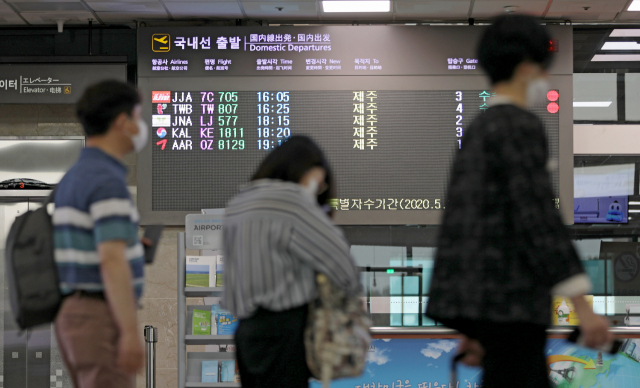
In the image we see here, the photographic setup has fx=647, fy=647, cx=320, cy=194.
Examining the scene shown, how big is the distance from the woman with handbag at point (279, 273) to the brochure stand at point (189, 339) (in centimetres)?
209

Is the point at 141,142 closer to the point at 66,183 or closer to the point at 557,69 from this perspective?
the point at 66,183

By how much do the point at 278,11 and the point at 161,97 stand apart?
Answer: 3.92 feet

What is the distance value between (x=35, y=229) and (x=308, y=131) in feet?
11.6

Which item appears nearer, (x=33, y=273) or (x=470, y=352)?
(x=470, y=352)

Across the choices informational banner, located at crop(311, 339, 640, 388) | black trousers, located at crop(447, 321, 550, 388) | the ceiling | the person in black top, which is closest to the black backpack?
the person in black top

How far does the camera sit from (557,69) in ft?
17.2

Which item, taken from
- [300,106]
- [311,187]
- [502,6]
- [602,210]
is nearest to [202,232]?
[300,106]

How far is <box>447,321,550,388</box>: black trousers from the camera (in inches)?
58.2

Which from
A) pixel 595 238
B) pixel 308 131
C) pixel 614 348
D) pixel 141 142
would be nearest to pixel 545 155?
pixel 614 348

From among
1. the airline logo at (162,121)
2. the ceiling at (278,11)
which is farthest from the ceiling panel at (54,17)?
the airline logo at (162,121)

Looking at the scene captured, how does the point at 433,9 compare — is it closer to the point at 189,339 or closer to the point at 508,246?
the point at 189,339

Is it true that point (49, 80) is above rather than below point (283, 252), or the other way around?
above

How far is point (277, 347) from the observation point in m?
1.92

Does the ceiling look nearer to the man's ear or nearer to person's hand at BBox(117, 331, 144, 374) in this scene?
the man's ear
